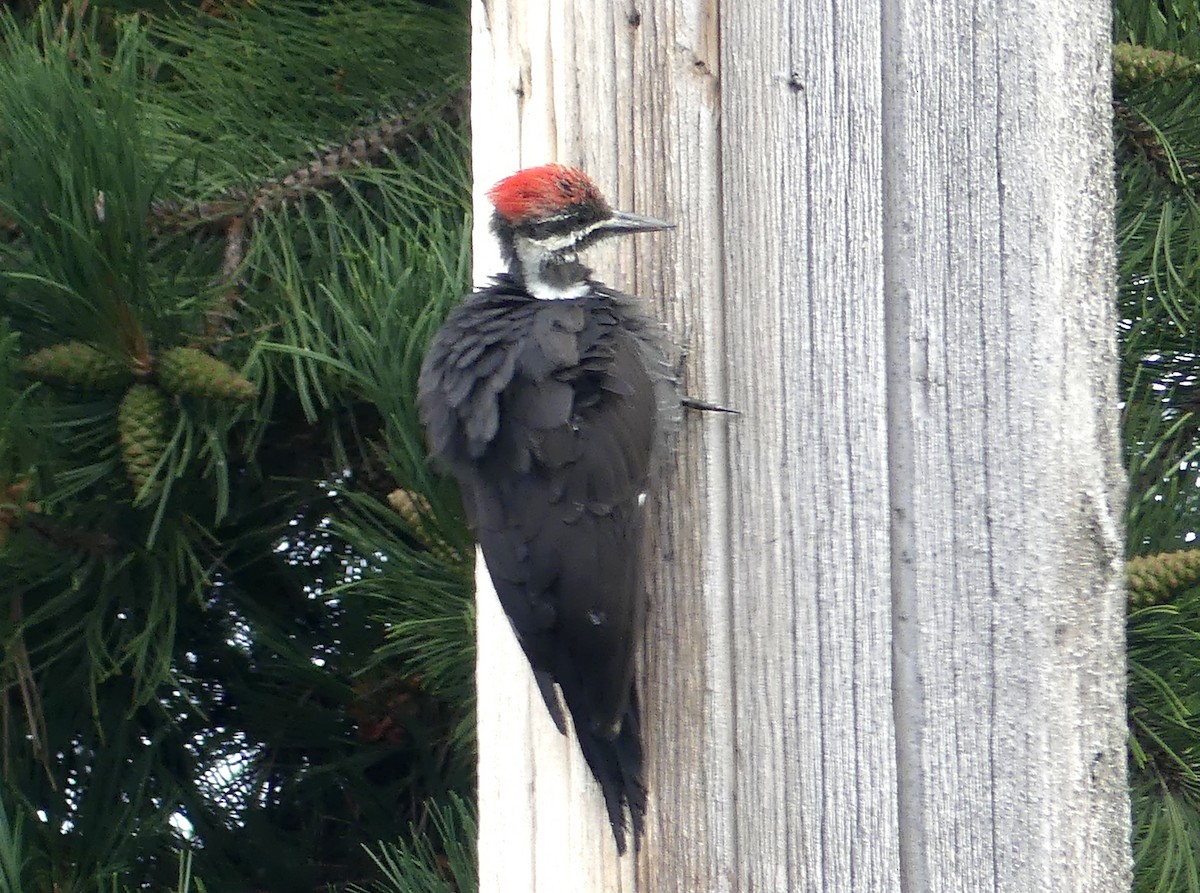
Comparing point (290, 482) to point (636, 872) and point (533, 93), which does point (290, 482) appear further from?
point (636, 872)

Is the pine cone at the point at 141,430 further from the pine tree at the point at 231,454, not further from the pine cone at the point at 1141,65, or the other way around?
the pine cone at the point at 1141,65

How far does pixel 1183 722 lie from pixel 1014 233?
2.74 feet

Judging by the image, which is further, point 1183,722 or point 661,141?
point 1183,722

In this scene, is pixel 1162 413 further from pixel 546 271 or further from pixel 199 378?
pixel 199 378

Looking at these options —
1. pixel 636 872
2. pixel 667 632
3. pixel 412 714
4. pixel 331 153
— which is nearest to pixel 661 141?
pixel 667 632

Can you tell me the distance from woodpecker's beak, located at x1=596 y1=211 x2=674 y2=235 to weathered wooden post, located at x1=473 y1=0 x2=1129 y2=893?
3cm

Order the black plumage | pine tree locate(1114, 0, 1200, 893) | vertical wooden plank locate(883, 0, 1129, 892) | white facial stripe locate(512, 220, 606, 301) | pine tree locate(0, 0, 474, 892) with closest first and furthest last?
1. vertical wooden plank locate(883, 0, 1129, 892)
2. the black plumage
3. white facial stripe locate(512, 220, 606, 301)
4. pine tree locate(1114, 0, 1200, 893)
5. pine tree locate(0, 0, 474, 892)

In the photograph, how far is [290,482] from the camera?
2318 mm

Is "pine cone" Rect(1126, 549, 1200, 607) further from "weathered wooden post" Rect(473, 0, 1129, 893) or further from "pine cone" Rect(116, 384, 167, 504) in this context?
"pine cone" Rect(116, 384, 167, 504)

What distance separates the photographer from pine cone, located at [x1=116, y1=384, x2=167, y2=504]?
192 centimetres

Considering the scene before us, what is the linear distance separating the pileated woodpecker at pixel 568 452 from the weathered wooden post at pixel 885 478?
0.04 meters

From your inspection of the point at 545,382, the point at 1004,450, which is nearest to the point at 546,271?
the point at 545,382

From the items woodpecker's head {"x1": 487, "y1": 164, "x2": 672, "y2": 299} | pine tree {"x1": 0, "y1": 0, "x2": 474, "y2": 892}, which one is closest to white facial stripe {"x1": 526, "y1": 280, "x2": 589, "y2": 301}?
woodpecker's head {"x1": 487, "y1": 164, "x2": 672, "y2": 299}

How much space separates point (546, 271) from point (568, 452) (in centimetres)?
34
